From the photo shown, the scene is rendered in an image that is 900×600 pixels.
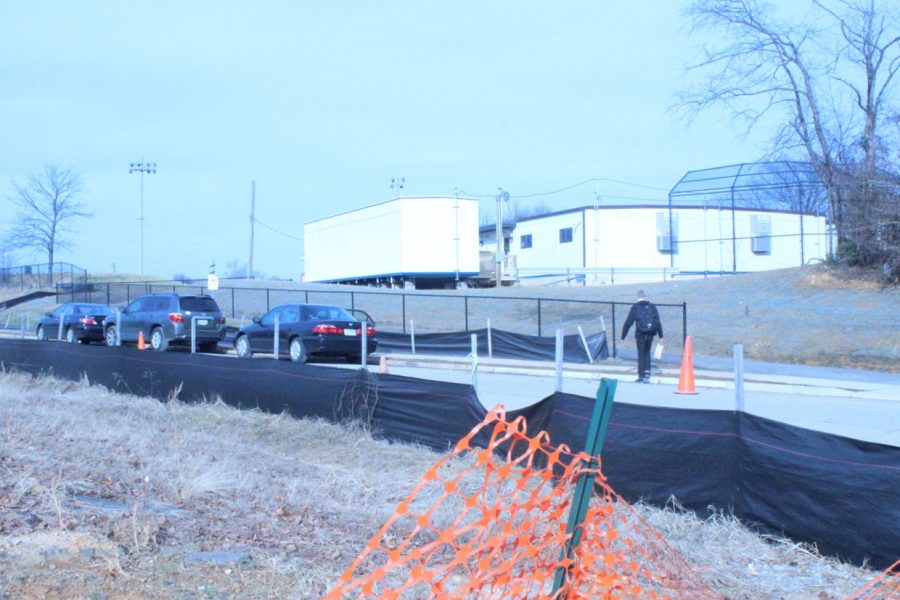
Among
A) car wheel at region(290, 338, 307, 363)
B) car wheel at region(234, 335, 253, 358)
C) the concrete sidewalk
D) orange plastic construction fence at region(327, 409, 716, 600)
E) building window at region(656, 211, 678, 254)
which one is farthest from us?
building window at region(656, 211, 678, 254)

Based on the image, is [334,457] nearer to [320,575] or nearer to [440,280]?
[320,575]

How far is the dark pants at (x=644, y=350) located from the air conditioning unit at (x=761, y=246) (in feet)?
114

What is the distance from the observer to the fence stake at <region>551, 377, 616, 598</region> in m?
3.66

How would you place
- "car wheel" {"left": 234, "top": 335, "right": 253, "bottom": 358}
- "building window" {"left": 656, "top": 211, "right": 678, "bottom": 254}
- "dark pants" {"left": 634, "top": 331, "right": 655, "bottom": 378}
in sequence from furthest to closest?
"building window" {"left": 656, "top": 211, "right": 678, "bottom": 254} → "car wheel" {"left": 234, "top": 335, "right": 253, "bottom": 358} → "dark pants" {"left": 634, "top": 331, "right": 655, "bottom": 378}

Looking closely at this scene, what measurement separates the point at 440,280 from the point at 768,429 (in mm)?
42463

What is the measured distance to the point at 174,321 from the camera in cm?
2523

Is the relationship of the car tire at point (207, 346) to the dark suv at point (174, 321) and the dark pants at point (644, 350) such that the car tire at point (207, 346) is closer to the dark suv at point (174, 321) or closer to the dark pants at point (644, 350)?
the dark suv at point (174, 321)

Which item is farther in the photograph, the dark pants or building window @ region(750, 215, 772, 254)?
building window @ region(750, 215, 772, 254)

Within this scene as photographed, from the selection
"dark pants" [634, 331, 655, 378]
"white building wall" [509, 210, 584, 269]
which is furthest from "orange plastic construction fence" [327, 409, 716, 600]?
"white building wall" [509, 210, 584, 269]

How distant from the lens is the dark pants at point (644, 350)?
57.7 feet

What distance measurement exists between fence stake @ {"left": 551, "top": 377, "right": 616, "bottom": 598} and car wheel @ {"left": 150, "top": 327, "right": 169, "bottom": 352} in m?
23.1

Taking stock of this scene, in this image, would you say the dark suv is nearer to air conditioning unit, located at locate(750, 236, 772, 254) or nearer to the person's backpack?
the person's backpack

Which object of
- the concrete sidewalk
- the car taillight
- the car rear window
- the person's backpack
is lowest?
the concrete sidewalk

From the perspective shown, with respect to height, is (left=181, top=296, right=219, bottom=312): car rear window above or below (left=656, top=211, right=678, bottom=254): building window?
below
